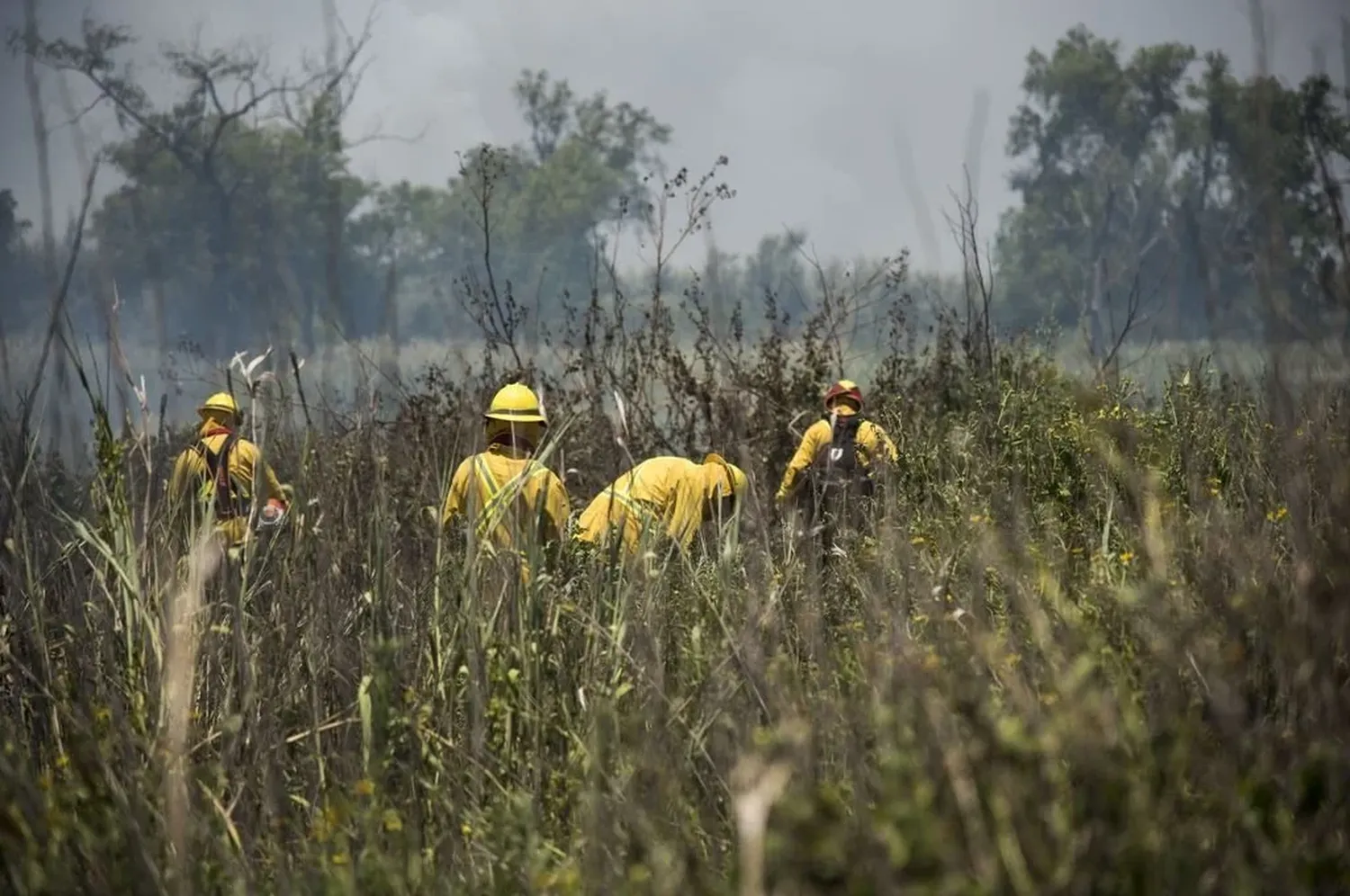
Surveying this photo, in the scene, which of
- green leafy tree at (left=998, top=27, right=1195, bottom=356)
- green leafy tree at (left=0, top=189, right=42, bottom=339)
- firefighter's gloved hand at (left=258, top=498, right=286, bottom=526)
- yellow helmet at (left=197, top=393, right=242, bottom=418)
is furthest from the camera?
green leafy tree at (left=998, top=27, right=1195, bottom=356)

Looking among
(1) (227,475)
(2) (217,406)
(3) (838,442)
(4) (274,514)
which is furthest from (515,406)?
(3) (838,442)

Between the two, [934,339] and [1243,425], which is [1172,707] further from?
[934,339]

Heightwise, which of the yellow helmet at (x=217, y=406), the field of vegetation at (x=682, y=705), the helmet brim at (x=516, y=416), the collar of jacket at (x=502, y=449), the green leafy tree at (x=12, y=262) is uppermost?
the green leafy tree at (x=12, y=262)

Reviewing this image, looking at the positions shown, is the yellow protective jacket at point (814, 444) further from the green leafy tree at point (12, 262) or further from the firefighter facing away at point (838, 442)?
the green leafy tree at point (12, 262)

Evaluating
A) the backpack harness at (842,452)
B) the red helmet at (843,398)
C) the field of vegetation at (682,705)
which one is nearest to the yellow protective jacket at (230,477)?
the field of vegetation at (682,705)

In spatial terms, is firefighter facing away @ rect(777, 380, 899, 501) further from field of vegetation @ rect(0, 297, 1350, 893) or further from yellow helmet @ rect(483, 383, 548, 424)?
field of vegetation @ rect(0, 297, 1350, 893)

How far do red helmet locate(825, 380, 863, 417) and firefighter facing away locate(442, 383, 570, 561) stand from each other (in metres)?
Answer: 2.30

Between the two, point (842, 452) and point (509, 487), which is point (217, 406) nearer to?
point (842, 452)

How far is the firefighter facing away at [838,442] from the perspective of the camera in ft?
30.0

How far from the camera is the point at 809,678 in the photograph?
4.45 meters

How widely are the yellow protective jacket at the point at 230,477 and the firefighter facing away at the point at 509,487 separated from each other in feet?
1.63

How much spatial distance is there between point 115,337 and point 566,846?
5.42 feet

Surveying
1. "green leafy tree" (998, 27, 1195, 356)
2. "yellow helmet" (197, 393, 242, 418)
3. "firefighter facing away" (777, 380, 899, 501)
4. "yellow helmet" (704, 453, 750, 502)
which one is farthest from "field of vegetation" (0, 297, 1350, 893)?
"green leafy tree" (998, 27, 1195, 356)

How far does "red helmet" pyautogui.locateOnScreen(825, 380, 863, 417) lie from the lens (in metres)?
9.75
